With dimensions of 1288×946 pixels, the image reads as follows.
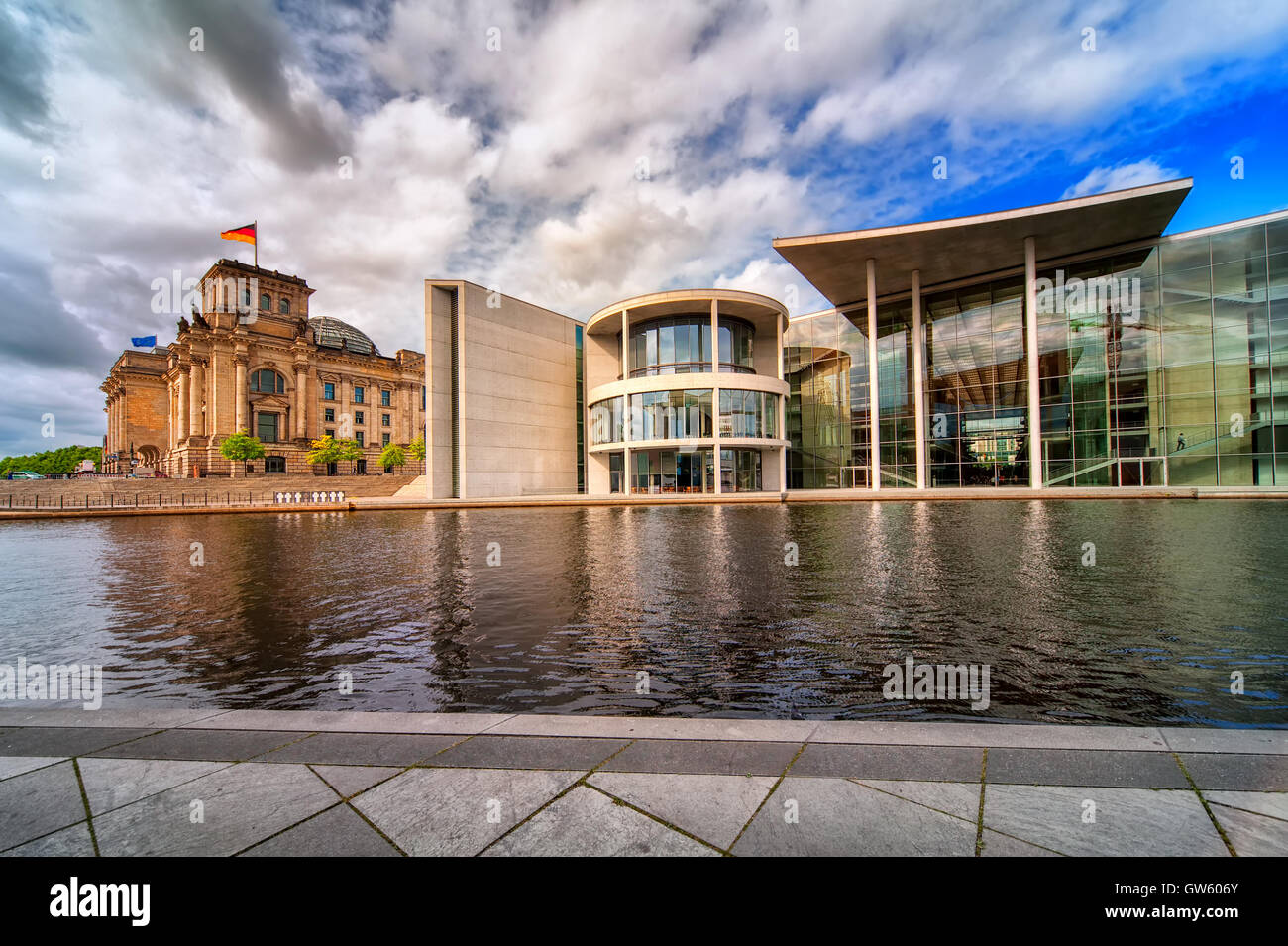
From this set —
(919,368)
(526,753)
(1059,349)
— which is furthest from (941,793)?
(1059,349)

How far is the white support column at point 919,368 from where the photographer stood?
142 feet

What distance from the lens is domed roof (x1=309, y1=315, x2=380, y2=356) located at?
82812mm

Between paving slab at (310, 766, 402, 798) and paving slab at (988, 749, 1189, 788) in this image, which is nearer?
paving slab at (988, 749, 1189, 788)

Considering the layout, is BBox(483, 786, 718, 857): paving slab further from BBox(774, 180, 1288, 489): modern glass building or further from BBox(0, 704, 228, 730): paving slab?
BBox(774, 180, 1288, 489): modern glass building

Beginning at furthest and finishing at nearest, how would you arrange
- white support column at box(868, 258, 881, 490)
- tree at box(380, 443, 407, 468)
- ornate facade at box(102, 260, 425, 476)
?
tree at box(380, 443, 407, 468), ornate facade at box(102, 260, 425, 476), white support column at box(868, 258, 881, 490)

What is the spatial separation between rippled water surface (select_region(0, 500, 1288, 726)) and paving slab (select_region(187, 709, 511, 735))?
1.10 m

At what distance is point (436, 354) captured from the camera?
137 feet

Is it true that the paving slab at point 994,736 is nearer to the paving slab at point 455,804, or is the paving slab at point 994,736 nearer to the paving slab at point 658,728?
the paving slab at point 658,728

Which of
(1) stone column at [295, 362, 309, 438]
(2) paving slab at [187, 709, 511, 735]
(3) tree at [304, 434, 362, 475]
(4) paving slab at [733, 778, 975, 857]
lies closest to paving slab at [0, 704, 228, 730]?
(2) paving slab at [187, 709, 511, 735]
